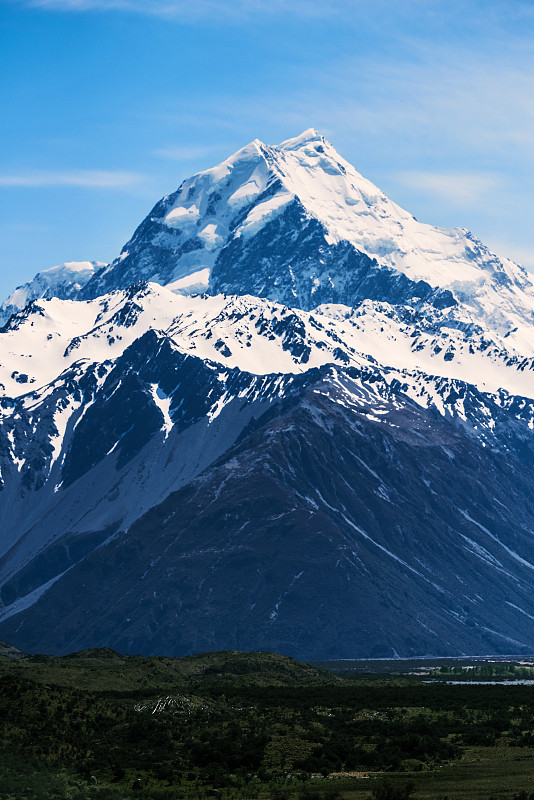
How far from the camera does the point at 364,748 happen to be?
143500 mm

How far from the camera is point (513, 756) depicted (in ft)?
449

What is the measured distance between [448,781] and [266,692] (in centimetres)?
7234

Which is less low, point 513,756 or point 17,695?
point 17,695

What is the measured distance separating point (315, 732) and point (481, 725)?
74.5 feet

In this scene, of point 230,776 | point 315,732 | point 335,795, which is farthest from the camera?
point 315,732

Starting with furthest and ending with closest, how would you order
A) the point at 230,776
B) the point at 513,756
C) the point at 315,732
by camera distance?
the point at 315,732, the point at 513,756, the point at 230,776

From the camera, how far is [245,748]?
138500mm

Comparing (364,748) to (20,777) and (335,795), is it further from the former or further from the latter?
(20,777)

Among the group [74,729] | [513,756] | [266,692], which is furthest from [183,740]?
[266,692]

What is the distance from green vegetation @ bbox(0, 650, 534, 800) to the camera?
389ft

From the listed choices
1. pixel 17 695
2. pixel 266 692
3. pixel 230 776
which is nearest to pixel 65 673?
pixel 266 692

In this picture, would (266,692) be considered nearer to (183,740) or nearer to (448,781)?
(183,740)

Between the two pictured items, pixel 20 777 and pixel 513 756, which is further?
pixel 513 756

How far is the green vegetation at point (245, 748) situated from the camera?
119 meters
